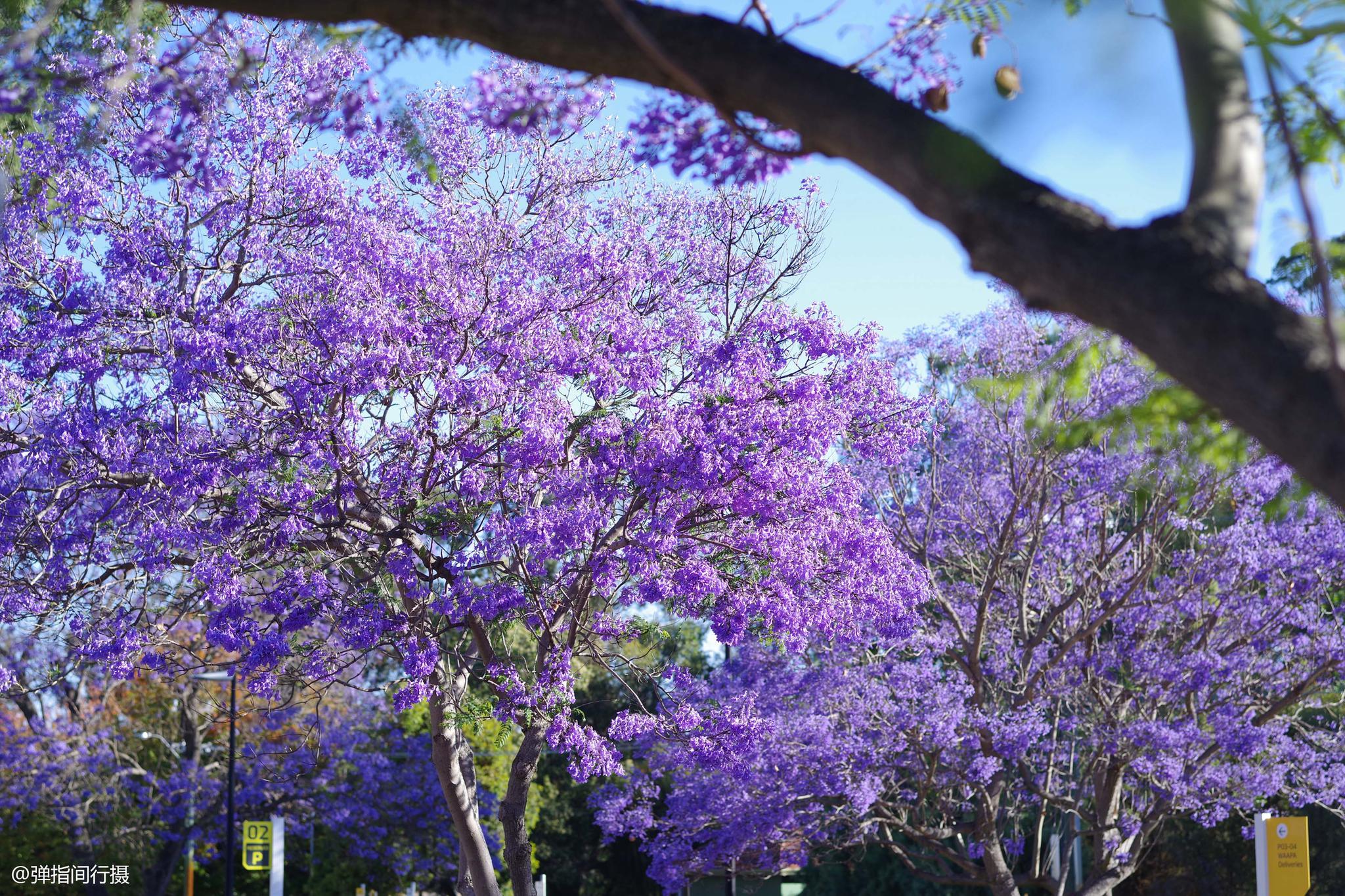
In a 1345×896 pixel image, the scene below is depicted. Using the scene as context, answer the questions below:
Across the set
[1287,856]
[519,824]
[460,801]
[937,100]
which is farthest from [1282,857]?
[937,100]

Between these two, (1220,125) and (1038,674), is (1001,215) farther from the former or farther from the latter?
(1038,674)

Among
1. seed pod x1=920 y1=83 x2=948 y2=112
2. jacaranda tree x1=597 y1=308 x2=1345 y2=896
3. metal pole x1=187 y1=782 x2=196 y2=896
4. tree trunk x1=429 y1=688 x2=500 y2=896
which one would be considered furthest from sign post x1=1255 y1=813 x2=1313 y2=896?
metal pole x1=187 y1=782 x2=196 y2=896

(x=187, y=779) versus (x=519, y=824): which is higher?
(x=187, y=779)

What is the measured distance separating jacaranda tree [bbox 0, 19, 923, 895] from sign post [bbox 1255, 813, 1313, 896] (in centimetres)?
450

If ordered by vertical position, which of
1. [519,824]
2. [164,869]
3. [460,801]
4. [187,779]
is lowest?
[164,869]

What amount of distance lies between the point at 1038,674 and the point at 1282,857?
3778mm

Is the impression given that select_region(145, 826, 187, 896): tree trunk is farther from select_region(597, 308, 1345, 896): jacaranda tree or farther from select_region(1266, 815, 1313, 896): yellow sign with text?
Answer: select_region(1266, 815, 1313, 896): yellow sign with text

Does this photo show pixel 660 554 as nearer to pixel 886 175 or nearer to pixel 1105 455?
pixel 1105 455

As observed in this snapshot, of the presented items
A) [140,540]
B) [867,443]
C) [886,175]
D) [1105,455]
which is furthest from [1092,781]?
[886,175]

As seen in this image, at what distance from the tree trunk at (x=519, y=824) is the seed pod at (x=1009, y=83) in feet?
32.3

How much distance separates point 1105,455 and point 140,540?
10.1 metres

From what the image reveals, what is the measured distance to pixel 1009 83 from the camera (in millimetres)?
3113

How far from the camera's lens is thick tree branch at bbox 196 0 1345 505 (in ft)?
7.07

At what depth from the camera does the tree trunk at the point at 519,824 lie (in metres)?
12.3
